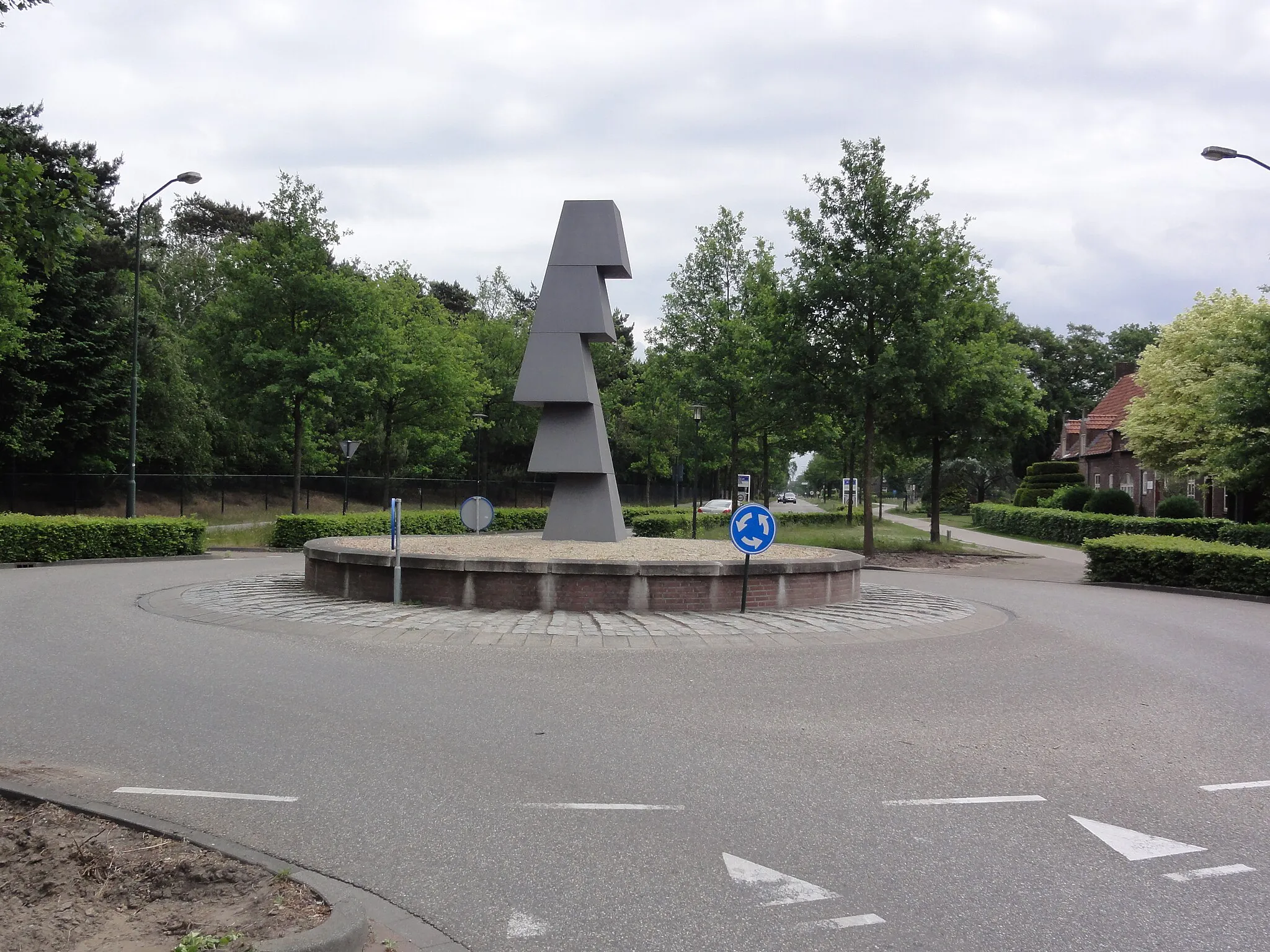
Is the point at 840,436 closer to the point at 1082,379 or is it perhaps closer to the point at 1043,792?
the point at 1043,792

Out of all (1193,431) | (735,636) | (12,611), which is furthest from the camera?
(1193,431)

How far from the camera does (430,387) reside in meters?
40.6

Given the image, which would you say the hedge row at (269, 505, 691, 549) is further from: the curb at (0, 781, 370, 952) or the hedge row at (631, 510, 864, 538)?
the curb at (0, 781, 370, 952)

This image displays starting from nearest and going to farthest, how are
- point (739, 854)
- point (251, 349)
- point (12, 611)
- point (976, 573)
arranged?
point (739, 854)
point (12, 611)
point (976, 573)
point (251, 349)

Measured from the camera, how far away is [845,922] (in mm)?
3729

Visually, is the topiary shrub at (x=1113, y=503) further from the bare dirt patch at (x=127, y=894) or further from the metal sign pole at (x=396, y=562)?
the bare dirt patch at (x=127, y=894)

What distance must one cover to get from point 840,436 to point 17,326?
3088 cm

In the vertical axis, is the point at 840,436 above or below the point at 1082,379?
below

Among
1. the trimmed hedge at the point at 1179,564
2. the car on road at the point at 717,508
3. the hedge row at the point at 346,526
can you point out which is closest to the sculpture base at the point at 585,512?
the hedge row at the point at 346,526

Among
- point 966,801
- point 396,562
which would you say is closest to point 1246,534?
point 396,562

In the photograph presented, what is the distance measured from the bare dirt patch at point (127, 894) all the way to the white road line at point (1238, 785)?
4844 millimetres

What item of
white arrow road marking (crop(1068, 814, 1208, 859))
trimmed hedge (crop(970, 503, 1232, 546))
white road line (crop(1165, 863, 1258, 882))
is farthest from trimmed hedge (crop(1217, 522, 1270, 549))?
white road line (crop(1165, 863, 1258, 882))

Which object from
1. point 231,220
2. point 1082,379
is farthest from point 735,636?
point 1082,379

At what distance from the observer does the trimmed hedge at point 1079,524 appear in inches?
1156
